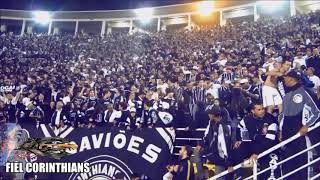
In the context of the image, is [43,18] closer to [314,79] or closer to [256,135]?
[256,135]

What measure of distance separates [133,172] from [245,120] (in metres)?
1.17

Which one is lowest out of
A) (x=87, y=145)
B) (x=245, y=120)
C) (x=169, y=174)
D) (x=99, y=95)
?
(x=169, y=174)

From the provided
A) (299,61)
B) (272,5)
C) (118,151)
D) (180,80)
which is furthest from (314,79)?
(118,151)

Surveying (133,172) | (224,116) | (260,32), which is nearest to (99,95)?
(133,172)

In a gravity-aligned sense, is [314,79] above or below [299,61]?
below

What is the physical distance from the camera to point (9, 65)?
416 cm

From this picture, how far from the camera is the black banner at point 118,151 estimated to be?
3.65 m

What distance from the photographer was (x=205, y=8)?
13.0 feet

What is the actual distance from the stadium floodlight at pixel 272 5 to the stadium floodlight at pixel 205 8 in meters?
0.50

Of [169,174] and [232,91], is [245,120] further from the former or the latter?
[169,174]

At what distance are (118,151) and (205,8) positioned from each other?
5.61 ft

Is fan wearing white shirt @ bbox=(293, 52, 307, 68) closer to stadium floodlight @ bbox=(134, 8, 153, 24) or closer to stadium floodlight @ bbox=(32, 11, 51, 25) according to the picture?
stadium floodlight @ bbox=(134, 8, 153, 24)

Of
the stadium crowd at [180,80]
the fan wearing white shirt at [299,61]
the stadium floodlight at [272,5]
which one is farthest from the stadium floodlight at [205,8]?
the fan wearing white shirt at [299,61]

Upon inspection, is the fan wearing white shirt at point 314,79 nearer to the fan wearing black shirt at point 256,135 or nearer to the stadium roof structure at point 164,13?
the fan wearing black shirt at point 256,135
